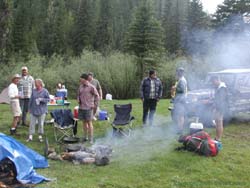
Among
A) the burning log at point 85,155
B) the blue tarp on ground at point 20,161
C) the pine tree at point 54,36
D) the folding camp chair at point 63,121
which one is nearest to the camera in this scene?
the blue tarp on ground at point 20,161

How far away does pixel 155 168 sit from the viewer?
7066mm

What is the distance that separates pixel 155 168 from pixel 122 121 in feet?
9.90

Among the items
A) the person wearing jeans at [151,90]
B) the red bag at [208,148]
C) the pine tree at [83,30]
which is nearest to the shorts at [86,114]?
the person wearing jeans at [151,90]

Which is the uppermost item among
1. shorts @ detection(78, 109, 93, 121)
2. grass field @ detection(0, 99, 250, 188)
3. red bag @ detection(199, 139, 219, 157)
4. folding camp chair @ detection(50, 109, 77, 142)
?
shorts @ detection(78, 109, 93, 121)

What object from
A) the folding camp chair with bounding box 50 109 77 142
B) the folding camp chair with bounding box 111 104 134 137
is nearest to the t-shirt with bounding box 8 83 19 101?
the folding camp chair with bounding box 50 109 77 142

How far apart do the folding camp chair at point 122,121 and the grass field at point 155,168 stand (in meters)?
0.27

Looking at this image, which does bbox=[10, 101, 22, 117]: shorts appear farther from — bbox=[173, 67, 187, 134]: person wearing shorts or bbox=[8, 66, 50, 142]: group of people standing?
bbox=[173, 67, 187, 134]: person wearing shorts

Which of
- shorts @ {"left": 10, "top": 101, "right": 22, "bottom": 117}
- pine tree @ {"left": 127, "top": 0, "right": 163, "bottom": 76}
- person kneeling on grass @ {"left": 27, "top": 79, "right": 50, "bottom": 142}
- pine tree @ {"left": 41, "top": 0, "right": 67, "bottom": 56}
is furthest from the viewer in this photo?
pine tree @ {"left": 41, "top": 0, "right": 67, "bottom": 56}

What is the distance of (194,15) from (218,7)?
5.21 metres

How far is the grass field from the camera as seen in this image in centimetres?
632

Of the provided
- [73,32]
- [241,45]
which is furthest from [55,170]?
[73,32]

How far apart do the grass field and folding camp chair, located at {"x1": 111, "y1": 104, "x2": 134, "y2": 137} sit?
272mm

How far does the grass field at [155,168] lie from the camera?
632 centimetres

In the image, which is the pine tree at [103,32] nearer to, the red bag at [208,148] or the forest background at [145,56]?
the forest background at [145,56]
